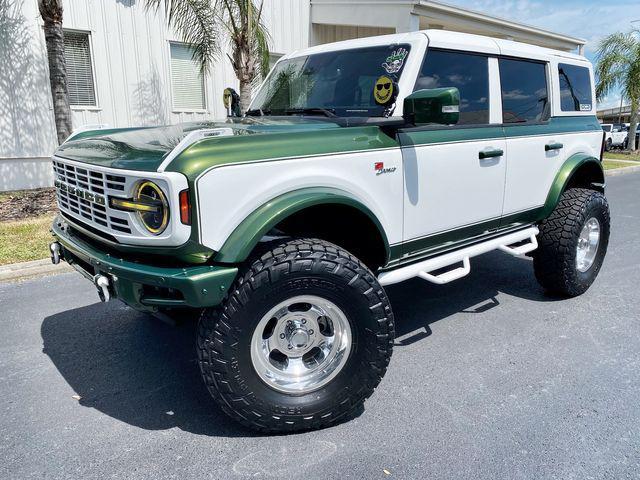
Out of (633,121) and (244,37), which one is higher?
(244,37)

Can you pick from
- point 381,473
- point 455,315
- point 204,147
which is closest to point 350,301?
point 381,473

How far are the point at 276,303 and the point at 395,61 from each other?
1816mm

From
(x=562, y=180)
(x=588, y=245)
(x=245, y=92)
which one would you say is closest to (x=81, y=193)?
(x=562, y=180)

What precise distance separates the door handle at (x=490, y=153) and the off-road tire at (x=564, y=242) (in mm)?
1079

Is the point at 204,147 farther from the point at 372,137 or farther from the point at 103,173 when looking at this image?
the point at 372,137

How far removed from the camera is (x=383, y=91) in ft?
10.7

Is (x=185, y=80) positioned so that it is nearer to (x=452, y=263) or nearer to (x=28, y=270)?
(x=28, y=270)

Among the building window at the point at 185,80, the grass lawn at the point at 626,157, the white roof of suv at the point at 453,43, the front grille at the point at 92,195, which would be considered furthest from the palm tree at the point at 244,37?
the grass lawn at the point at 626,157

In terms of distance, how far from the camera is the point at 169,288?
7.70 ft

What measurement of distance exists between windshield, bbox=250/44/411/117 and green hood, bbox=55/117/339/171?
31cm

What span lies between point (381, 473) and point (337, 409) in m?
0.43

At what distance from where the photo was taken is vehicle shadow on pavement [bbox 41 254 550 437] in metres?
2.93

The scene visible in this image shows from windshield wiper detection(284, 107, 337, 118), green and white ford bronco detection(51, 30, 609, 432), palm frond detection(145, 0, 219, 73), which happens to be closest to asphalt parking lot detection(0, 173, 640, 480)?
green and white ford bronco detection(51, 30, 609, 432)

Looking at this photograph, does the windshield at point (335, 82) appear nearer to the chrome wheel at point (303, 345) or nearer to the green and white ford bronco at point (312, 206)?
the green and white ford bronco at point (312, 206)
